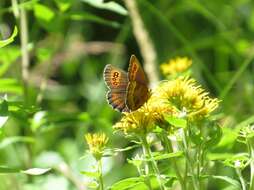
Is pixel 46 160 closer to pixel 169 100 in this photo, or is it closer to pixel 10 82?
pixel 10 82

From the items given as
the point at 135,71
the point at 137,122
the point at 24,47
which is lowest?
the point at 137,122

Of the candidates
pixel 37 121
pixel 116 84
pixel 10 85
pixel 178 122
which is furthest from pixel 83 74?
pixel 178 122

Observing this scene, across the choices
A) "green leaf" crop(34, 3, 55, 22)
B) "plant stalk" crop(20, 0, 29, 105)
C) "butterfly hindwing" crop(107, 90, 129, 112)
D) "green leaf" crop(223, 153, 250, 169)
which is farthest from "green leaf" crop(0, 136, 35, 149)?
"green leaf" crop(223, 153, 250, 169)

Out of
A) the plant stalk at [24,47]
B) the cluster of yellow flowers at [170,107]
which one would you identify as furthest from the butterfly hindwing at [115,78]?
the plant stalk at [24,47]

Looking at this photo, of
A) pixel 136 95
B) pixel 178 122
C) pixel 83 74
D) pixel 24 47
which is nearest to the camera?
pixel 178 122

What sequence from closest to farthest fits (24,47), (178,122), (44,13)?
(178,122), (24,47), (44,13)

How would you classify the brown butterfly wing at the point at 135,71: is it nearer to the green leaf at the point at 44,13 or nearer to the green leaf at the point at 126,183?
the green leaf at the point at 126,183

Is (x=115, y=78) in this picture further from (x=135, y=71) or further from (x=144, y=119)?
(x=144, y=119)

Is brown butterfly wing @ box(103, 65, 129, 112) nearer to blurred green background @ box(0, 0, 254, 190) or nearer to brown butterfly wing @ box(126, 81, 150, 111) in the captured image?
brown butterfly wing @ box(126, 81, 150, 111)
